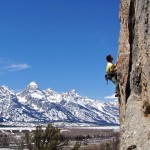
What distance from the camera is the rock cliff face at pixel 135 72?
49.4 ft

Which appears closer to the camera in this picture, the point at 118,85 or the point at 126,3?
the point at 126,3

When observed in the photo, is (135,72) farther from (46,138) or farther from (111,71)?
(46,138)

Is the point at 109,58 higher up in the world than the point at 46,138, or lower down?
higher up

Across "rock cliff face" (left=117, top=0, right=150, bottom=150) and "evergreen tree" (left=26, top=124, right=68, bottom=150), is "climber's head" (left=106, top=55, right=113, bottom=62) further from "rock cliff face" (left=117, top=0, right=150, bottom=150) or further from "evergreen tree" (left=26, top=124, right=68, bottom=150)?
"evergreen tree" (left=26, top=124, right=68, bottom=150)

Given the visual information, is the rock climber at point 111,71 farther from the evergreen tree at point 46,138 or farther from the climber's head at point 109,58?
the evergreen tree at point 46,138

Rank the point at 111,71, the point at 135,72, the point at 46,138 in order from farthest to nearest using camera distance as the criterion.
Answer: the point at 46,138 < the point at 111,71 < the point at 135,72

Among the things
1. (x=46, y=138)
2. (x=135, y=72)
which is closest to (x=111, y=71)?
(x=135, y=72)

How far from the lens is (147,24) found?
14727mm

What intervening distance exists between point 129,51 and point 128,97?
2091 millimetres

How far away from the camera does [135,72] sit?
17141 millimetres

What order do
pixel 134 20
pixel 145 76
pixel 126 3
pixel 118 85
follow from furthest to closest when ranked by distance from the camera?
pixel 118 85
pixel 126 3
pixel 134 20
pixel 145 76

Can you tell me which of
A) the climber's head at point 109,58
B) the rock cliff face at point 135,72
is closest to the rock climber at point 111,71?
the climber's head at point 109,58

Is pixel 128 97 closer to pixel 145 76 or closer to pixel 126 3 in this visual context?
pixel 145 76

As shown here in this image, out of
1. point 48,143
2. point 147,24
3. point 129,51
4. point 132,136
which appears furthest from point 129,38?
point 48,143
